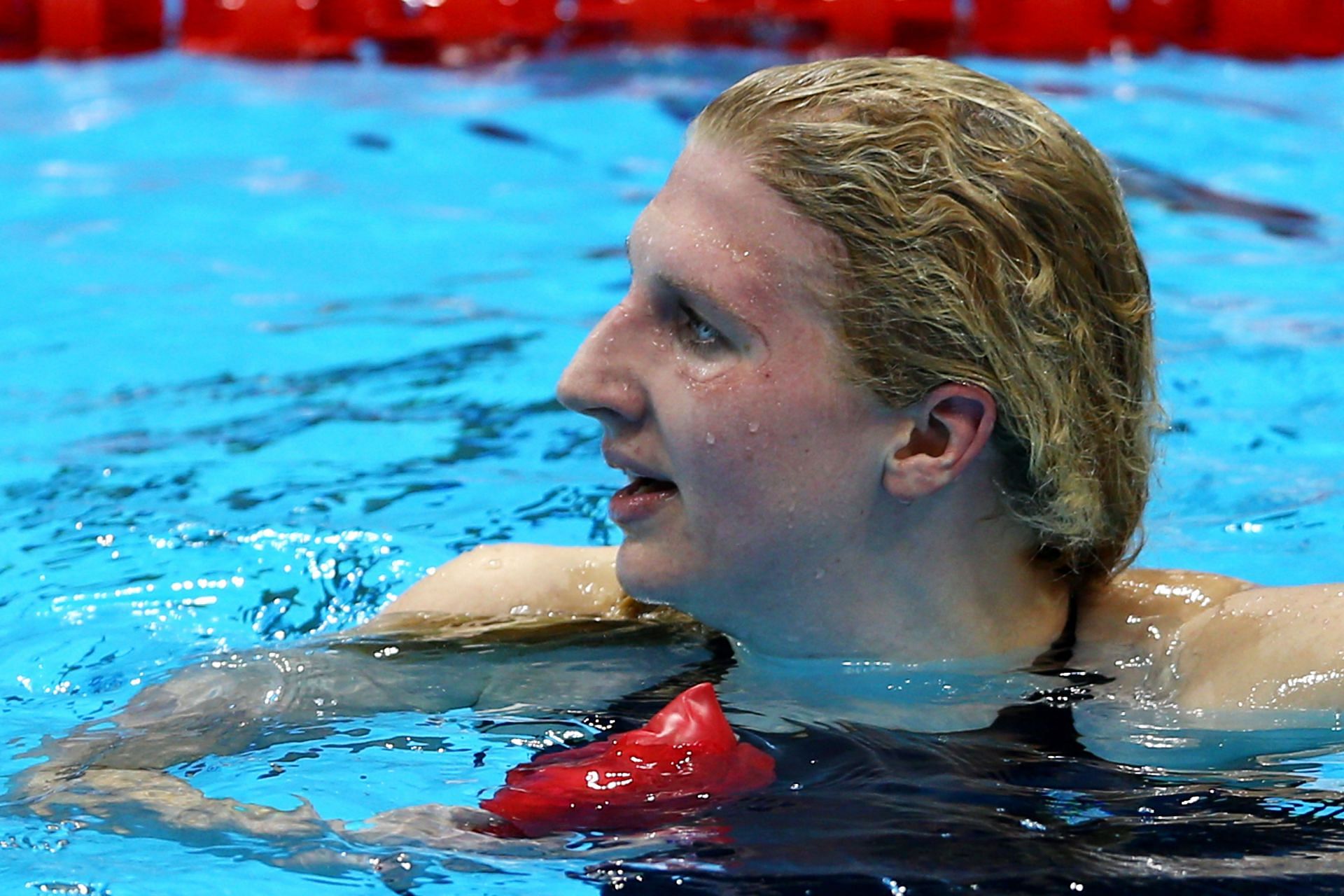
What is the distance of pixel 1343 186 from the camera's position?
662 centimetres

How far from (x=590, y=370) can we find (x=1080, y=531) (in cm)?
71

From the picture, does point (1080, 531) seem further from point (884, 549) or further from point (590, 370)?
point (590, 370)

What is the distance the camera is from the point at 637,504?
2.25 meters

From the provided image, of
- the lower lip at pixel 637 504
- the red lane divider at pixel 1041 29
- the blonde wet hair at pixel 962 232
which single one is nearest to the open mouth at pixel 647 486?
the lower lip at pixel 637 504

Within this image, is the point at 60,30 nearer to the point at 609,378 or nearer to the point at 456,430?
the point at 456,430

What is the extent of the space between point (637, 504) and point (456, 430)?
6.54 feet

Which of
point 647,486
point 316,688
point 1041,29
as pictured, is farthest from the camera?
point 1041,29

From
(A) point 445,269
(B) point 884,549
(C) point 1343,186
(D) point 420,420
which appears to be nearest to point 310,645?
(B) point 884,549

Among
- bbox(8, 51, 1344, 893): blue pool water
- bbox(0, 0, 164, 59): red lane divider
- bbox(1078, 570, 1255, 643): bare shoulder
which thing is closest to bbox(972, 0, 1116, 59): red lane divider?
bbox(8, 51, 1344, 893): blue pool water

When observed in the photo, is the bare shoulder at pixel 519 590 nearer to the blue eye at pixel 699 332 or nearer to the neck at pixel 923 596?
the neck at pixel 923 596

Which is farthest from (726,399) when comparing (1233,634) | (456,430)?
(456,430)

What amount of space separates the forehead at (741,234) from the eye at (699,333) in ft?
0.23

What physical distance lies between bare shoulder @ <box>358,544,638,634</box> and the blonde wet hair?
68cm

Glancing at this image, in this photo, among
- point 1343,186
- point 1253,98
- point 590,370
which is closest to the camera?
point 590,370
